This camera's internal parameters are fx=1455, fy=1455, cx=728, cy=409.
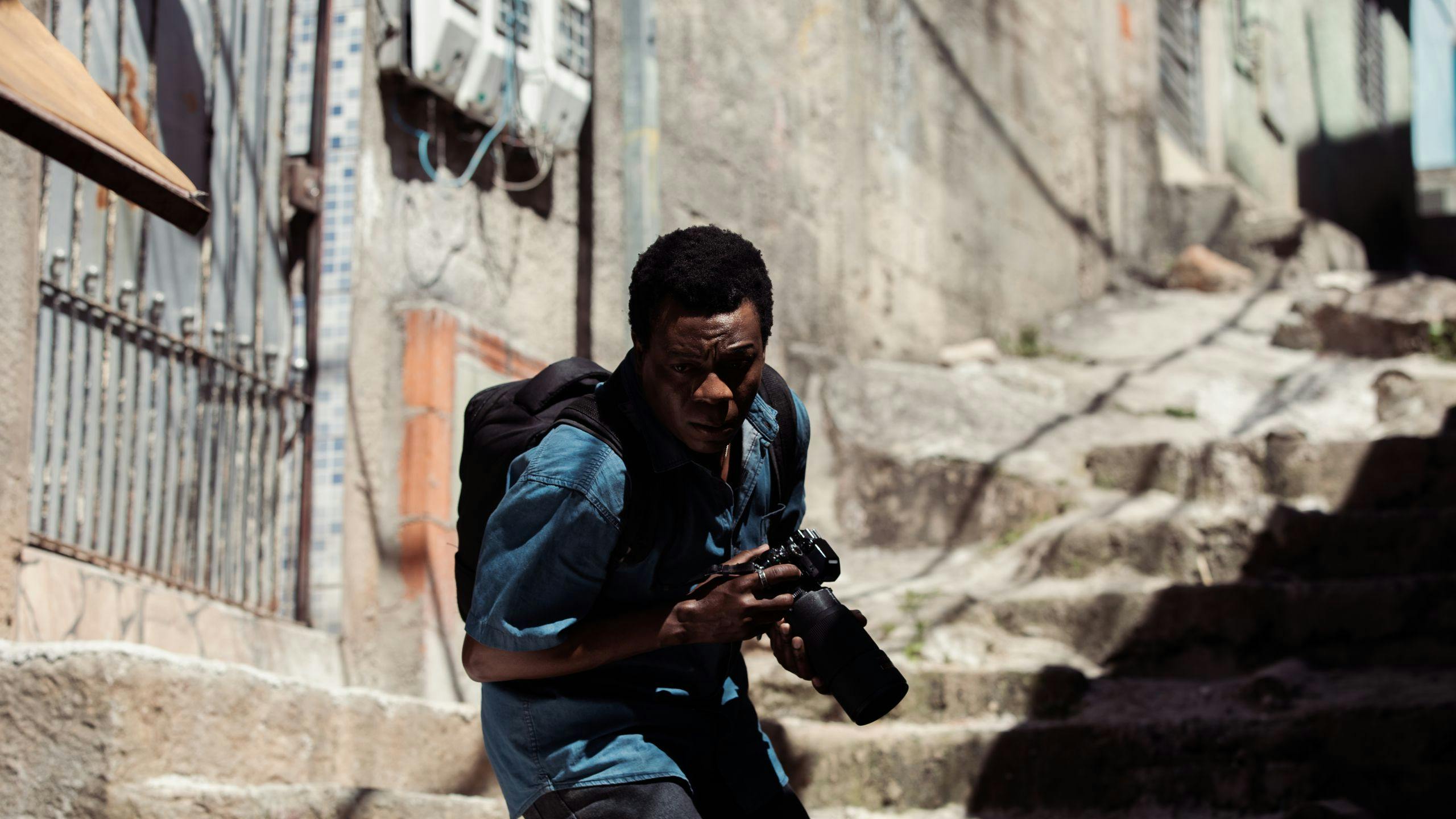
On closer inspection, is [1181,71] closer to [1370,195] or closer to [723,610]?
[1370,195]

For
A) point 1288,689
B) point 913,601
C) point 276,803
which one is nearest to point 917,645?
point 913,601

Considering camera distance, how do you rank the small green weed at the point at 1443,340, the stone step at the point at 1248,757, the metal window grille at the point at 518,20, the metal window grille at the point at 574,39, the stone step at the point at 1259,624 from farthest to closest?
1. the small green weed at the point at 1443,340
2. the metal window grille at the point at 574,39
3. the metal window grille at the point at 518,20
4. the stone step at the point at 1259,624
5. the stone step at the point at 1248,757

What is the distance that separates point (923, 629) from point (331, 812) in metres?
2.64

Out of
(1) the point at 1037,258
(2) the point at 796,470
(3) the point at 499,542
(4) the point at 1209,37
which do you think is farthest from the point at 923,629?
(4) the point at 1209,37

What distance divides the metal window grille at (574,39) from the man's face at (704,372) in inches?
163

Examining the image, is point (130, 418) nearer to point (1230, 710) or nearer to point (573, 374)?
point (573, 374)

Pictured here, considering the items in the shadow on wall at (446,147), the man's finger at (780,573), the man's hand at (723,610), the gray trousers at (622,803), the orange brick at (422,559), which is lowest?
the orange brick at (422,559)

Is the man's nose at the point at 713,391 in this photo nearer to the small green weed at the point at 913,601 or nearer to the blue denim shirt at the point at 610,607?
the blue denim shirt at the point at 610,607

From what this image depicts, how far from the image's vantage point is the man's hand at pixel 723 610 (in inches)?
79.7

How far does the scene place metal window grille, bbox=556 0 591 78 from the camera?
599cm

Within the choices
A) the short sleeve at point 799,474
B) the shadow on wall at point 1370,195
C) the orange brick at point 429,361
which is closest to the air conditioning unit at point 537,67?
the orange brick at point 429,361

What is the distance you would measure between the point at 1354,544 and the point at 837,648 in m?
3.82

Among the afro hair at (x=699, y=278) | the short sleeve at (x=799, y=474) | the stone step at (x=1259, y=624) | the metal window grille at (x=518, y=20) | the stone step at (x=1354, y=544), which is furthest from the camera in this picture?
the metal window grille at (x=518, y=20)

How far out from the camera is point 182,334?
453 cm
